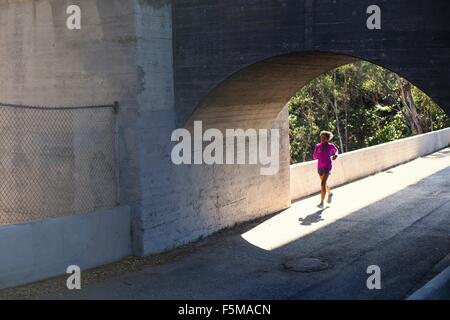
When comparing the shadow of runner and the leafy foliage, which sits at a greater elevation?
the leafy foliage

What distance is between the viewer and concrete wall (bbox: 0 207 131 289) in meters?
8.59

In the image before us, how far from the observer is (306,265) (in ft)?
31.3

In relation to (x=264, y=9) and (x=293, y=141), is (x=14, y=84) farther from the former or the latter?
(x=293, y=141)

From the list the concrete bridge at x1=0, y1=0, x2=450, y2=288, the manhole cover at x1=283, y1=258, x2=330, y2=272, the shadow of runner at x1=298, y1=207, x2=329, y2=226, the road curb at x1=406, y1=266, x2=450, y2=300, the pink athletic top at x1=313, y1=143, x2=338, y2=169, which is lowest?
the manhole cover at x1=283, y1=258, x2=330, y2=272

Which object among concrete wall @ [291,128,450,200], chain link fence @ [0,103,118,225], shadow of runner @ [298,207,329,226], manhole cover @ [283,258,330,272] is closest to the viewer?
manhole cover @ [283,258,330,272]

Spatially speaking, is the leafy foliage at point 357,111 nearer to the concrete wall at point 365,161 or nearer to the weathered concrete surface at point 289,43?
the concrete wall at point 365,161

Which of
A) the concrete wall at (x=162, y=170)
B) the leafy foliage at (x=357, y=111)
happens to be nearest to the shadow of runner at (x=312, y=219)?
the concrete wall at (x=162, y=170)

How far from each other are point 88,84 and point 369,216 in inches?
245

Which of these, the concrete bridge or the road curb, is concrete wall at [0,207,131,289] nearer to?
the concrete bridge

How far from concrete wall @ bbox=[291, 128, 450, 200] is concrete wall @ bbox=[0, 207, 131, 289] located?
6.26 meters

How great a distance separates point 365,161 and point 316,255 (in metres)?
9.81

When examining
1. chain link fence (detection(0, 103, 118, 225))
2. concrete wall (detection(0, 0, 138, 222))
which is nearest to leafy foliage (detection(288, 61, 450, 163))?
chain link fence (detection(0, 103, 118, 225))

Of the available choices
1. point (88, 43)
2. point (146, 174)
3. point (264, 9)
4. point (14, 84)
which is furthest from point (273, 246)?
point (14, 84)

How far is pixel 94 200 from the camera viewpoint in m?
10.8
